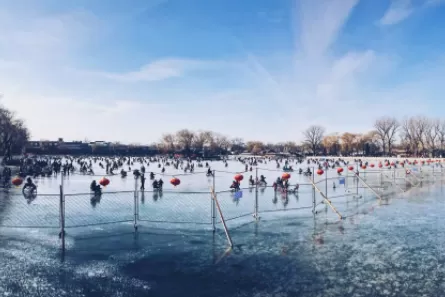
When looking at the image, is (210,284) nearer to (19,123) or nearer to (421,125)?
(19,123)

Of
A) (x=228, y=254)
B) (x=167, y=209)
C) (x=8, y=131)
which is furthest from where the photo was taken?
(x=8, y=131)

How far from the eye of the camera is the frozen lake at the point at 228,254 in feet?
25.7

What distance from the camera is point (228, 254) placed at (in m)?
10.3

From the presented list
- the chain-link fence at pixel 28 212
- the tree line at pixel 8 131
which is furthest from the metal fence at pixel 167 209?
the tree line at pixel 8 131

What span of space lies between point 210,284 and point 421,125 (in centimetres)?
11661

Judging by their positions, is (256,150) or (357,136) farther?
(256,150)

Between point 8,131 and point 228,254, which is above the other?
point 8,131

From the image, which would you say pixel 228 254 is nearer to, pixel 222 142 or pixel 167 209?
pixel 167 209

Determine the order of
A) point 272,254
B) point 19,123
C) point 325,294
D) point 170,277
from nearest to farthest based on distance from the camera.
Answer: point 325,294 < point 170,277 < point 272,254 < point 19,123

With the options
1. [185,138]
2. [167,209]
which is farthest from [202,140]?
[167,209]

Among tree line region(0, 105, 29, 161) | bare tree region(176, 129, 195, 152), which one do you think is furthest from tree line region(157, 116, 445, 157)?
tree line region(0, 105, 29, 161)

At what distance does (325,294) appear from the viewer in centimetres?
742

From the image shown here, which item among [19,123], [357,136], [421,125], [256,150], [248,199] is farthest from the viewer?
[256,150]

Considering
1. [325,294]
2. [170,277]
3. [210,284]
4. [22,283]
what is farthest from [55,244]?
[325,294]
